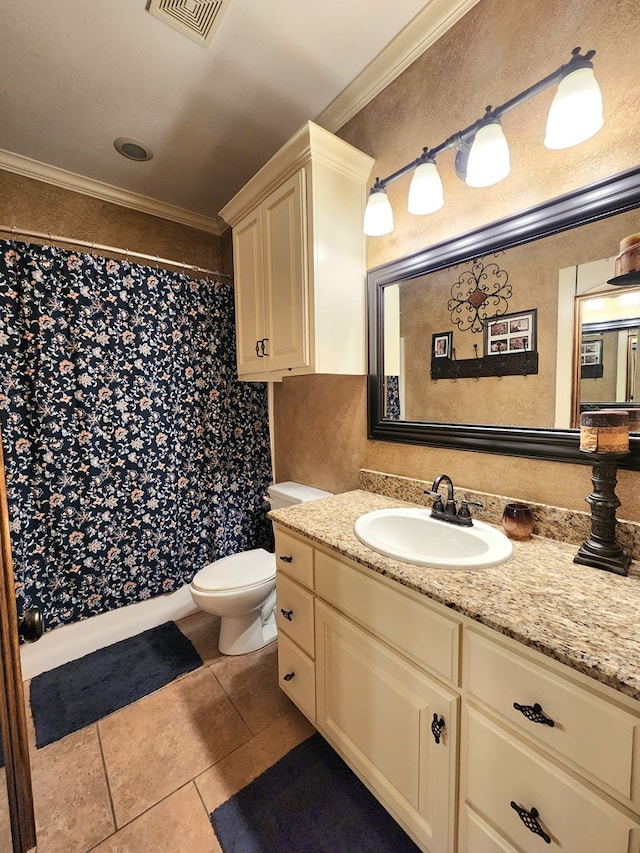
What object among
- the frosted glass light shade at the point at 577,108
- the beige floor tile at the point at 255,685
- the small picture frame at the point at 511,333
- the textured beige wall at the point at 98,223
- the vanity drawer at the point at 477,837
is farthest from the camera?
the textured beige wall at the point at 98,223

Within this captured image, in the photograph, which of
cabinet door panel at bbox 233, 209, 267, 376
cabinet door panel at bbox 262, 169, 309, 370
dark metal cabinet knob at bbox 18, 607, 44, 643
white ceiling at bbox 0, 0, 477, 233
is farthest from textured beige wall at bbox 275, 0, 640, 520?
dark metal cabinet knob at bbox 18, 607, 44, 643

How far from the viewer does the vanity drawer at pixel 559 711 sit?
587 mm

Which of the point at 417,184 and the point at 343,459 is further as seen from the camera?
the point at 343,459

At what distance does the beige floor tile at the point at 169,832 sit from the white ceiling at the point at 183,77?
8.59 ft

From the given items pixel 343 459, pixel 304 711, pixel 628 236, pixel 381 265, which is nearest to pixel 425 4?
pixel 381 265

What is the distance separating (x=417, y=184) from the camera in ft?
4.15

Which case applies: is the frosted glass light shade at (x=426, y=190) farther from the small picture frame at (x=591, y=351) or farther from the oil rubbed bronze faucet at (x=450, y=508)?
the oil rubbed bronze faucet at (x=450, y=508)

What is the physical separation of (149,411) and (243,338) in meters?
0.66

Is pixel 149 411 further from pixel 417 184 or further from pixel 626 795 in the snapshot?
pixel 626 795

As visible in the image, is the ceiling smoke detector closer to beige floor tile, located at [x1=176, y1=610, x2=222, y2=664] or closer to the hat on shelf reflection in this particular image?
the hat on shelf reflection

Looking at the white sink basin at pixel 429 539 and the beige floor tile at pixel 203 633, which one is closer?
the white sink basin at pixel 429 539

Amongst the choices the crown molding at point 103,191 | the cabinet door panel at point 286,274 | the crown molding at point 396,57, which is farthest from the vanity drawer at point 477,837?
the crown molding at point 103,191

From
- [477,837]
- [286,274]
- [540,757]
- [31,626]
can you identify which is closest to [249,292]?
[286,274]

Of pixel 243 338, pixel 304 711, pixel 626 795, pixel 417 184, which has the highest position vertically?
pixel 417 184
